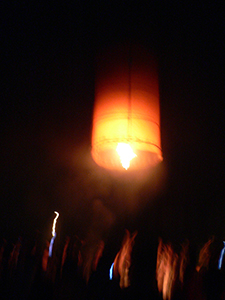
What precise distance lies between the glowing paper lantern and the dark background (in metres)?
0.22

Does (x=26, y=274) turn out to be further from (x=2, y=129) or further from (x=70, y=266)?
(x=2, y=129)

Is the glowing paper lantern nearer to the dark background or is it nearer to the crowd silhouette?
the dark background

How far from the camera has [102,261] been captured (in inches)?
82.6

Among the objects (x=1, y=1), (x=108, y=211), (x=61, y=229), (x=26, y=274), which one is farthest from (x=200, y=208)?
(x=1, y=1)

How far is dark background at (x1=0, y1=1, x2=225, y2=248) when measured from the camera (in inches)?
90.4

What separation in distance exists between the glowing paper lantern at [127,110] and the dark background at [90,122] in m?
0.22

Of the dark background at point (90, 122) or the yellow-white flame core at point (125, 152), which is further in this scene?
the dark background at point (90, 122)

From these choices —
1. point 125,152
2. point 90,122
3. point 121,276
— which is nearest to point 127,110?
point 125,152

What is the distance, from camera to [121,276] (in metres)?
1.98

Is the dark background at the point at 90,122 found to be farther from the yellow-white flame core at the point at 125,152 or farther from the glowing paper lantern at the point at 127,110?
the yellow-white flame core at the point at 125,152

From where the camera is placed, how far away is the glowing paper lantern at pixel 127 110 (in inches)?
59.3

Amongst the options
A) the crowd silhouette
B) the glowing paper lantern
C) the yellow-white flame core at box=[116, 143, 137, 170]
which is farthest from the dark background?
the crowd silhouette

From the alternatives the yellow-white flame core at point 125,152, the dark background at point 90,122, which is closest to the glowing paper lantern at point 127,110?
the yellow-white flame core at point 125,152

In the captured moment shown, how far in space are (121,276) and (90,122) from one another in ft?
5.57
